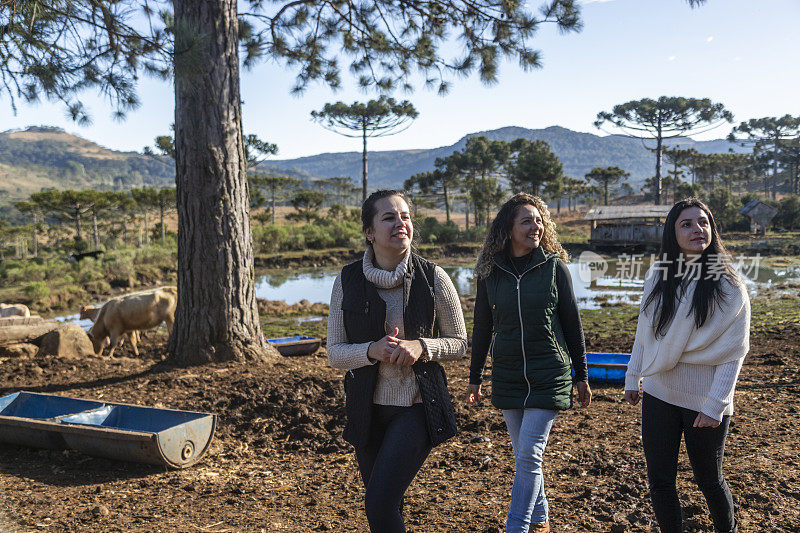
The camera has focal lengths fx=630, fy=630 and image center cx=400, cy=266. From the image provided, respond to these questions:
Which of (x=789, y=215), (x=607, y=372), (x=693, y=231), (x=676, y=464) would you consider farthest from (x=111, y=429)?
(x=789, y=215)

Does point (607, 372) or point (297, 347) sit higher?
point (607, 372)

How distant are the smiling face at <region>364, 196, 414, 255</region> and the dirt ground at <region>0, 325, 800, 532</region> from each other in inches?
55.9

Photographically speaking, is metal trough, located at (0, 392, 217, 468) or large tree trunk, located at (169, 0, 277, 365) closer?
metal trough, located at (0, 392, 217, 468)

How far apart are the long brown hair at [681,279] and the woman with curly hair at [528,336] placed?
0.34 meters

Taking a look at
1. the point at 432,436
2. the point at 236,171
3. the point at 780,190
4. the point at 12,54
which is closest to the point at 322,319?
the point at 236,171

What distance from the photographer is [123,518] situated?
301cm

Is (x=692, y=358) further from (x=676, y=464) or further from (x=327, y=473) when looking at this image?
(x=327, y=473)

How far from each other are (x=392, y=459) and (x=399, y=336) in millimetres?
415

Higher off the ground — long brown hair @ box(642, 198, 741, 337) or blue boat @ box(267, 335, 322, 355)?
long brown hair @ box(642, 198, 741, 337)

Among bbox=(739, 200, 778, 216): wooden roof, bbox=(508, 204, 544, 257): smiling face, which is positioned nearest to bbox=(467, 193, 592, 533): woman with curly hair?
bbox=(508, 204, 544, 257): smiling face

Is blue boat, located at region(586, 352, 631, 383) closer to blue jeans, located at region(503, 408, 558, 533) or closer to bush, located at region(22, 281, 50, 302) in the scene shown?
blue jeans, located at region(503, 408, 558, 533)

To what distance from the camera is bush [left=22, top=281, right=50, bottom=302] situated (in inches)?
618

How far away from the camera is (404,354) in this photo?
2043 mm

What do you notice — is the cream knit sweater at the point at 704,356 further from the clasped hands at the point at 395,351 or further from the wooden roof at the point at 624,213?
the wooden roof at the point at 624,213
